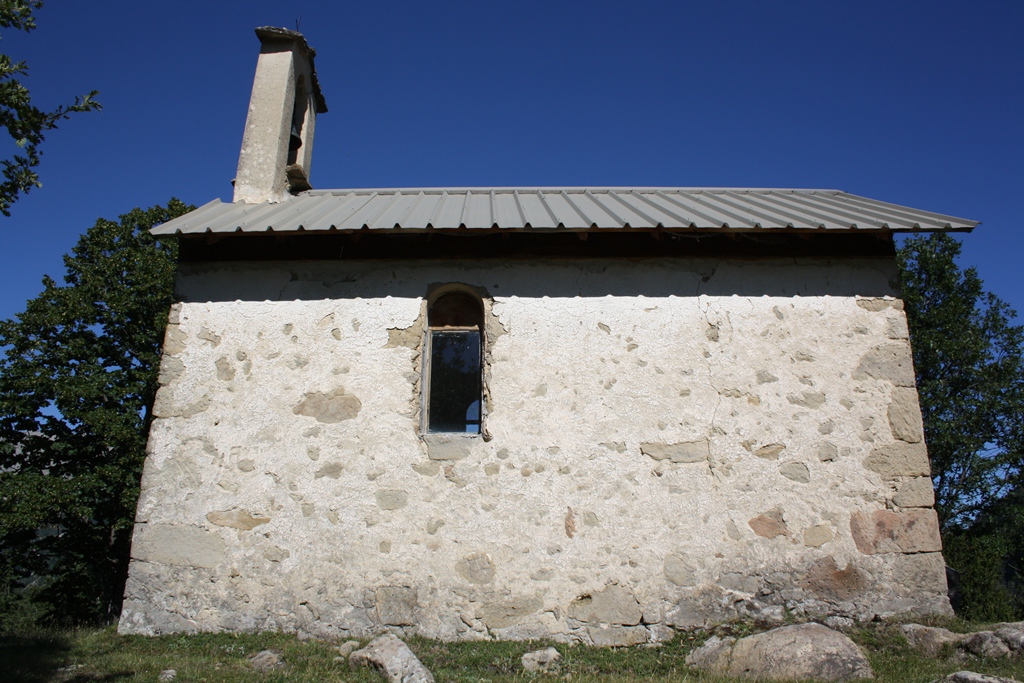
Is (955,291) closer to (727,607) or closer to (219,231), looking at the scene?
(727,607)

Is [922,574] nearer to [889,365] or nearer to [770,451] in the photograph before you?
[770,451]

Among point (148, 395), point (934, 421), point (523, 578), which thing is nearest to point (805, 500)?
point (523, 578)

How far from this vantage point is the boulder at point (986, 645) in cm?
499

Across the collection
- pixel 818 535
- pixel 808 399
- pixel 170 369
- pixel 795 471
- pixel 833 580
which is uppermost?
pixel 170 369

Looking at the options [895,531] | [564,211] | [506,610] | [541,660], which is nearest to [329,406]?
[506,610]

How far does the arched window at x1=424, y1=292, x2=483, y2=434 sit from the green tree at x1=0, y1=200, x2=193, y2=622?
1101cm

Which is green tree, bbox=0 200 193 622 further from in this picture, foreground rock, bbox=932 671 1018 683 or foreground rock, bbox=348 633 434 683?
foreground rock, bbox=932 671 1018 683

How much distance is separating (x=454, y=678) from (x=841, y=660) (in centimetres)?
290

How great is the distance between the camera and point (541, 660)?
203 inches

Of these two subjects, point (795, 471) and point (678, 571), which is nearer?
point (678, 571)

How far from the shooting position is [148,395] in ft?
53.1

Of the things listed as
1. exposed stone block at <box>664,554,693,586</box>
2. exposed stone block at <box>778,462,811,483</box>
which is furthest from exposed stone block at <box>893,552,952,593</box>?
exposed stone block at <box>664,554,693,586</box>

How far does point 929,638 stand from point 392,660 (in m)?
4.30

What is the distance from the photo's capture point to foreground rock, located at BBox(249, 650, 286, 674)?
16.5 feet
